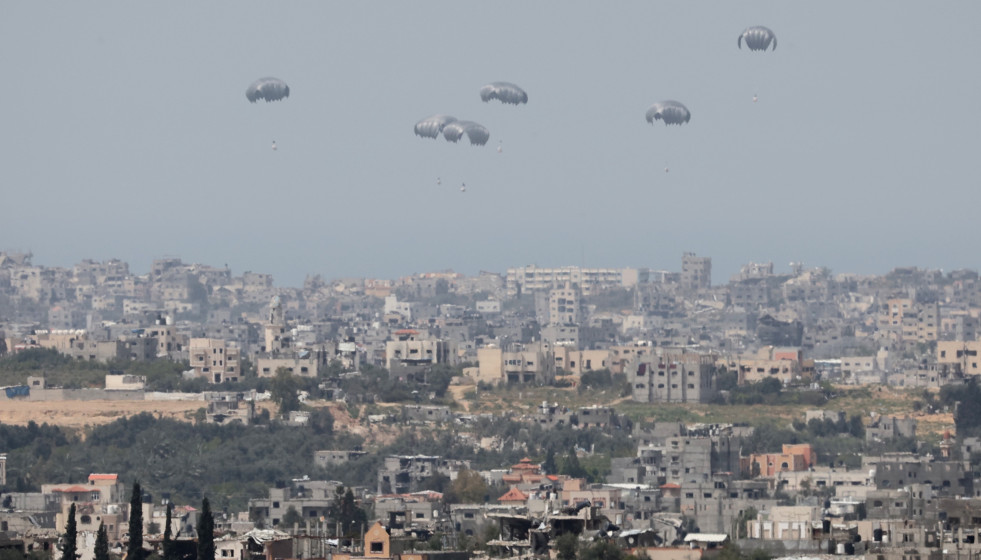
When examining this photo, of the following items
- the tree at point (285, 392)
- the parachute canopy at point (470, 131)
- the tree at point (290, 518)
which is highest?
the parachute canopy at point (470, 131)

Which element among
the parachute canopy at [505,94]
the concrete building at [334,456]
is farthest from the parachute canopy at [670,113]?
→ the concrete building at [334,456]

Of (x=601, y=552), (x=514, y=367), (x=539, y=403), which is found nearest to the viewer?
(x=601, y=552)

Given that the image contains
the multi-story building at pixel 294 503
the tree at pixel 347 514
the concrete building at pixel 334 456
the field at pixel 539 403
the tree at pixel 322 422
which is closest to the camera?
the tree at pixel 347 514

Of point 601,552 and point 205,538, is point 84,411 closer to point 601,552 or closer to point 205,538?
point 205,538

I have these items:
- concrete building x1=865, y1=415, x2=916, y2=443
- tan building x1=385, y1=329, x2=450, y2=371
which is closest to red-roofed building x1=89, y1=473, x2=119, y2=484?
concrete building x1=865, y1=415, x2=916, y2=443

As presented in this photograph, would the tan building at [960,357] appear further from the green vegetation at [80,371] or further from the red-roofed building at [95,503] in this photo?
the red-roofed building at [95,503]

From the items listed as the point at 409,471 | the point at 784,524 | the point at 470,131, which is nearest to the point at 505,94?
the point at 470,131
